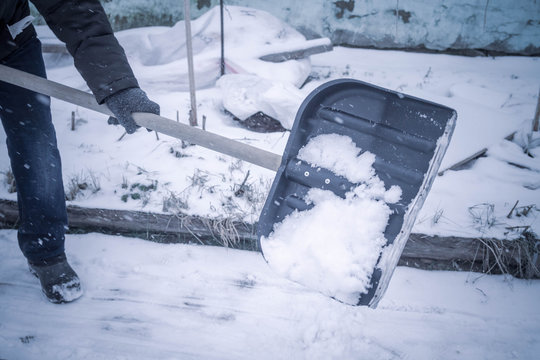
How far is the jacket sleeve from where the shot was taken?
55.5 inches

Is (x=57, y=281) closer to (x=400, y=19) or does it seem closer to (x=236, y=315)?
(x=236, y=315)

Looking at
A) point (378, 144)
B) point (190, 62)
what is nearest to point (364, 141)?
point (378, 144)

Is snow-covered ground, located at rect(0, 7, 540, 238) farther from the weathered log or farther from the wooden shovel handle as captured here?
the wooden shovel handle

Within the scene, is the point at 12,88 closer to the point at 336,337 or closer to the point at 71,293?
the point at 71,293

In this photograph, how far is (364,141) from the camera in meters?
1.30

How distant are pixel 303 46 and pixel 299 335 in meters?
3.30

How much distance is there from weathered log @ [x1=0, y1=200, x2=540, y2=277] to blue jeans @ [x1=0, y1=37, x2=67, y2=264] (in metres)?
0.40

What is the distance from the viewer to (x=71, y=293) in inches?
65.4

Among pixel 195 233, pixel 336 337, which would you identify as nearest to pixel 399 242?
pixel 336 337

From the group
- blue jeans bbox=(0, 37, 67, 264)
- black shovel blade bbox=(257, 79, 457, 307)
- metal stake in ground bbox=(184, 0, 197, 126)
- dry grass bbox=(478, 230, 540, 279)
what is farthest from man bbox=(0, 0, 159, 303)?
dry grass bbox=(478, 230, 540, 279)

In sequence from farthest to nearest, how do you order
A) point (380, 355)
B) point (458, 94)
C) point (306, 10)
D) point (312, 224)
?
point (306, 10), point (458, 94), point (380, 355), point (312, 224)

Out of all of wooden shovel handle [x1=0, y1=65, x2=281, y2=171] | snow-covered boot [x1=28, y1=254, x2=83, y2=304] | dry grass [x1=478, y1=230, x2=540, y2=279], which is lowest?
snow-covered boot [x1=28, y1=254, x2=83, y2=304]

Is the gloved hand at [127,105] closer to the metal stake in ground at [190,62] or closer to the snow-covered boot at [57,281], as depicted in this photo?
the snow-covered boot at [57,281]

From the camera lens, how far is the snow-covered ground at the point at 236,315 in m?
1.47
